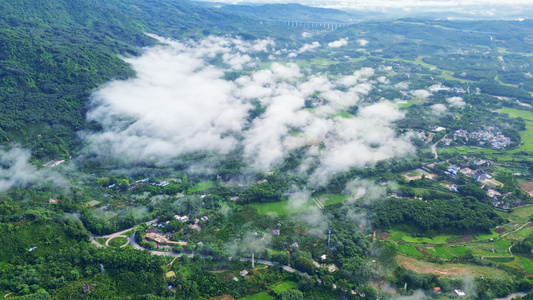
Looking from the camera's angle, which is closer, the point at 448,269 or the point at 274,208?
the point at 448,269

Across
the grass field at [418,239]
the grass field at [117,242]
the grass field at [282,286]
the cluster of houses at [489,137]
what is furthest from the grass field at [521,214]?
the grass field at [117,242]

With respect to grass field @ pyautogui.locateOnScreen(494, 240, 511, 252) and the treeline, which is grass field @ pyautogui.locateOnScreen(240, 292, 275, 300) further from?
grass field @ pyautogui.locateOnScreen(494, 240, 511, 252)

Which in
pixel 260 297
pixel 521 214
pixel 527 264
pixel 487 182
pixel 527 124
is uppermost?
pixel 527 124

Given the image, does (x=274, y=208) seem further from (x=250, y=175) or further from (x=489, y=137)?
(x=489, y=137)

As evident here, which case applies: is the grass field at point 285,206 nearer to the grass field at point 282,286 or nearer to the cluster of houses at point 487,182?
the grass field at point 282,286

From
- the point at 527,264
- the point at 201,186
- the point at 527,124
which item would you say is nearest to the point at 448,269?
the point at 527,264
